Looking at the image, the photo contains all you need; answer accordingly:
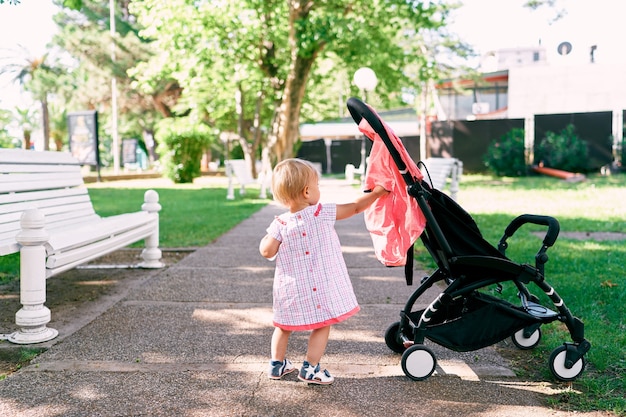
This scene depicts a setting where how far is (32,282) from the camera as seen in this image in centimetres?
386

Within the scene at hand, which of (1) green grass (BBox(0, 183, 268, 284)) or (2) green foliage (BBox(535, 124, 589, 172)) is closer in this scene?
(1) green grass (BBox(0, 183, 268, 284))

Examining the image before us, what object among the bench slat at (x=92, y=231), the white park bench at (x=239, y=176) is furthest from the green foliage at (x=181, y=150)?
the bench slat at (x=92, y=231)

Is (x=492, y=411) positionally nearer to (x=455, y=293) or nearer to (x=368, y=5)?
(x=455, y=293)

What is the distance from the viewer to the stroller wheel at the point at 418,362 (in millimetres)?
3135

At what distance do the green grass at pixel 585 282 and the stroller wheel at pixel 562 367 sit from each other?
0.19ft

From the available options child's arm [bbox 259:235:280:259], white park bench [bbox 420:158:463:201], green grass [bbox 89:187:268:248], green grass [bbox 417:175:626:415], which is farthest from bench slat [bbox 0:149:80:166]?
white park bench [bbox 420:158:463:201]

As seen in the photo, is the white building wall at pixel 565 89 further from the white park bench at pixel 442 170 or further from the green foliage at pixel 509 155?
the white park bench at pixel 442 170

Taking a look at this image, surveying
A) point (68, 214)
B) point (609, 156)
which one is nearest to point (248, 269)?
Answer: point (68, 214)

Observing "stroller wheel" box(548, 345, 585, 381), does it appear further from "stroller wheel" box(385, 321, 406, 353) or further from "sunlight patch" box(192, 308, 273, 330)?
"sunlight patch" box(192, 308, 273, 330)

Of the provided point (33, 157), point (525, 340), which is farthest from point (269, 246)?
point (33, 157)

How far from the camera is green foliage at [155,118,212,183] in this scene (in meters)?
22.8

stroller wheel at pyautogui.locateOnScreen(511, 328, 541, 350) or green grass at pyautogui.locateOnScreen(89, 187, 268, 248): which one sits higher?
green grass at pyautogui.locateOnScreen(89, 187, 268, 248)

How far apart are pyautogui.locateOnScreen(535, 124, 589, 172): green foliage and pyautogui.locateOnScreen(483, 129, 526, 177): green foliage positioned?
104 centimetres

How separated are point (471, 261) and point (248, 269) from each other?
3.53 metres
